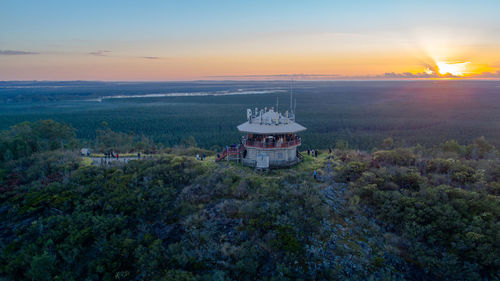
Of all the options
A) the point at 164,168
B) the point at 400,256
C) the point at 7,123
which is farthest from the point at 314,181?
the point at 7,123

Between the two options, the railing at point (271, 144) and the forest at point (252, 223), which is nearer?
the forest at point (252, 223)

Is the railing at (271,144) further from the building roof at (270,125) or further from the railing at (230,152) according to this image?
the railing at (230,152)

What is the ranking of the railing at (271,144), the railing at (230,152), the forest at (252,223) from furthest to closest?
the railing at (230,152) < the railing at (271,144) < the forest at (252,223)

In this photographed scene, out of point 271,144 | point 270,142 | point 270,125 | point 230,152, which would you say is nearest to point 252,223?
point 271,144

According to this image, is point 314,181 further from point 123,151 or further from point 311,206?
point 123,151

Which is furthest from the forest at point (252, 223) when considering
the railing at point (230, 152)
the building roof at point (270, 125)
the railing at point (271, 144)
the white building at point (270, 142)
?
the building roof at point (270, 125)

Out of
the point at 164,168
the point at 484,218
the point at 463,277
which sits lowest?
the point at 463,277

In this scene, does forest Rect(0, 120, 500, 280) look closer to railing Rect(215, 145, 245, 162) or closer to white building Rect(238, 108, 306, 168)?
white building Rect(238, 108, 306, 168)

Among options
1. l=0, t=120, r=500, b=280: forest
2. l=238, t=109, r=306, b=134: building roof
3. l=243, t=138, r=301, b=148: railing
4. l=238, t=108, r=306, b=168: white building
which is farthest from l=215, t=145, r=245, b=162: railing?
l=0, t=120, r=500, b=280: forest
